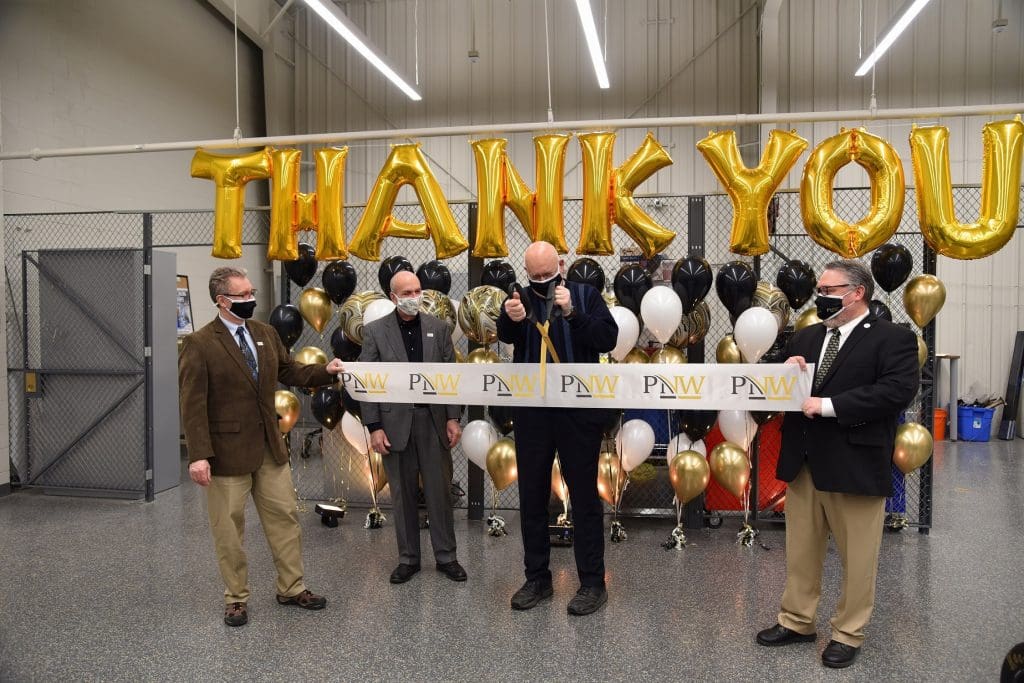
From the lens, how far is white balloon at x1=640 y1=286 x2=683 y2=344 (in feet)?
13.2

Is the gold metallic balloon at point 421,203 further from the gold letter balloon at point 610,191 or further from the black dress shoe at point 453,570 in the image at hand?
the black dress shoe at point 453,570

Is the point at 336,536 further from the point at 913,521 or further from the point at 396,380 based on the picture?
the point at 913,521

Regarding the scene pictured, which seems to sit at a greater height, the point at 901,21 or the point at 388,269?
the point at 901,21

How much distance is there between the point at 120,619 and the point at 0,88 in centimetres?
469

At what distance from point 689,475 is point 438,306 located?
1.78 m

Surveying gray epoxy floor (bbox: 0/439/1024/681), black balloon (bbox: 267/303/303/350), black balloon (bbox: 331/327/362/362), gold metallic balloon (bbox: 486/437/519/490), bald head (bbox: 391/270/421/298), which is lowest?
gray epoxy floor (bbox: 0/439/1024/681)

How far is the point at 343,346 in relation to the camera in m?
4.52

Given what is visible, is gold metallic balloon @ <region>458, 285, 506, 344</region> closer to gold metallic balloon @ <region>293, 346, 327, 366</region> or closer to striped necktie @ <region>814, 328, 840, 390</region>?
gold metallic balloon @ <region>293, 346, 327, 366</region>

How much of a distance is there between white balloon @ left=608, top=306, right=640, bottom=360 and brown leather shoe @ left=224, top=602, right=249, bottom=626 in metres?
2.30

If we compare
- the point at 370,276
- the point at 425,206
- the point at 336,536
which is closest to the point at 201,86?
the point at 370,276

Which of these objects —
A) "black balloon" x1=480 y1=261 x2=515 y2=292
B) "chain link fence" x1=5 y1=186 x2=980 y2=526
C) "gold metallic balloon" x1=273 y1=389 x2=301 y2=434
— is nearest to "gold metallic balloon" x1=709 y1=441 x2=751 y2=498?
"chain link fence" x1=5 y1=186 x2=980 y2=526

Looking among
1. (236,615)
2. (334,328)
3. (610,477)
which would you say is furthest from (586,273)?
(334,328)

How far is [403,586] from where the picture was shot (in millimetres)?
3637

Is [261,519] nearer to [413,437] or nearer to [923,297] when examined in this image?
[413,437]
